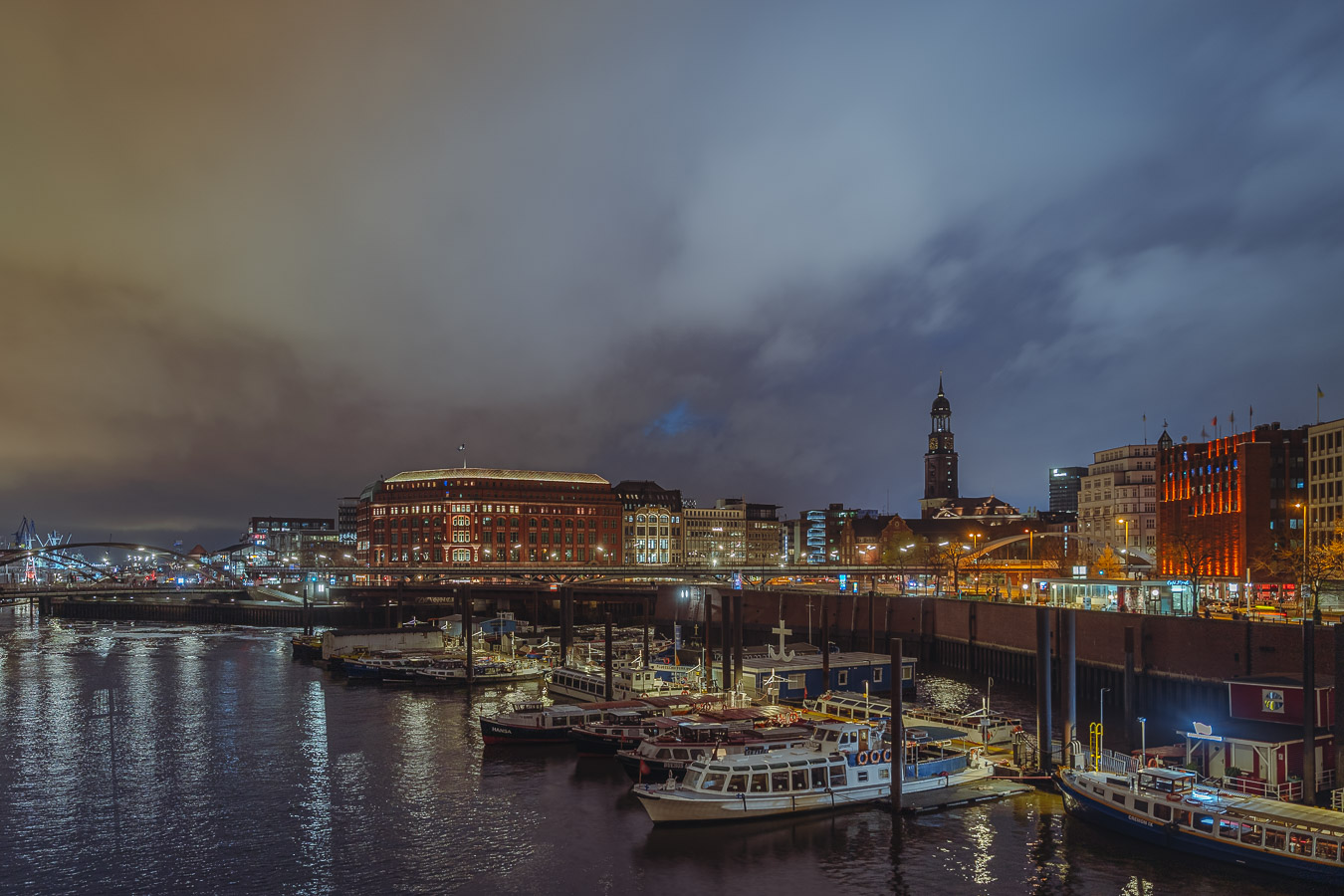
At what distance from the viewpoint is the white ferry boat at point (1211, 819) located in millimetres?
31438

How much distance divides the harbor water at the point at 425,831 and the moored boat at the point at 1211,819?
2.17ft

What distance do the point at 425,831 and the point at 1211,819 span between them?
29.6 metres

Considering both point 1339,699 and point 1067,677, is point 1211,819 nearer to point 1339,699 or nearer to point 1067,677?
point 1339,699

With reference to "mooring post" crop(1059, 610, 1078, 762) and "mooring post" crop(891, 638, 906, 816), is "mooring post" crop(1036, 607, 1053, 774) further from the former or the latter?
"mooring post" crop(891, 638, 906, 816)

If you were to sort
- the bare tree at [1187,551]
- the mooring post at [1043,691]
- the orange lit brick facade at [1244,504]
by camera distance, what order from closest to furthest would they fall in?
the mooring post at [1043,691] → the bare tree at [1187,551] → the orange lit brick facade at [1244,504]

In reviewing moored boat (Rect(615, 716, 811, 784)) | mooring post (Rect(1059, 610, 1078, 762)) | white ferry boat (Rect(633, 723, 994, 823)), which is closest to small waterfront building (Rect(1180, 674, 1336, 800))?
mooring post (Rect(1059, 610, 1078, 762))

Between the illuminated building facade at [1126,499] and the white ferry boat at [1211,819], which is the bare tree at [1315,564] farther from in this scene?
the illuminated building facade at [1126,499]

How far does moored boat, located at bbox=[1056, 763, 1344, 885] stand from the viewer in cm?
3144

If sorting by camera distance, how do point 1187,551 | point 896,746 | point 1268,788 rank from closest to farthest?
point 1268,788
point 896,746
point 1187,551

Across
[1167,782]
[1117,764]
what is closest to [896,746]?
[1117,764]

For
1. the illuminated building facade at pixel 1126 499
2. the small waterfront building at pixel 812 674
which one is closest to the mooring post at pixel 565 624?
the small waterfront building at pixel 812 674

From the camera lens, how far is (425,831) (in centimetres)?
3956

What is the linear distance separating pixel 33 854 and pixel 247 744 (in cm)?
1961

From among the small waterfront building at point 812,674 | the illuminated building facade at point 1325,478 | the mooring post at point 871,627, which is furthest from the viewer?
the illuminated building facade at point 1325,478
